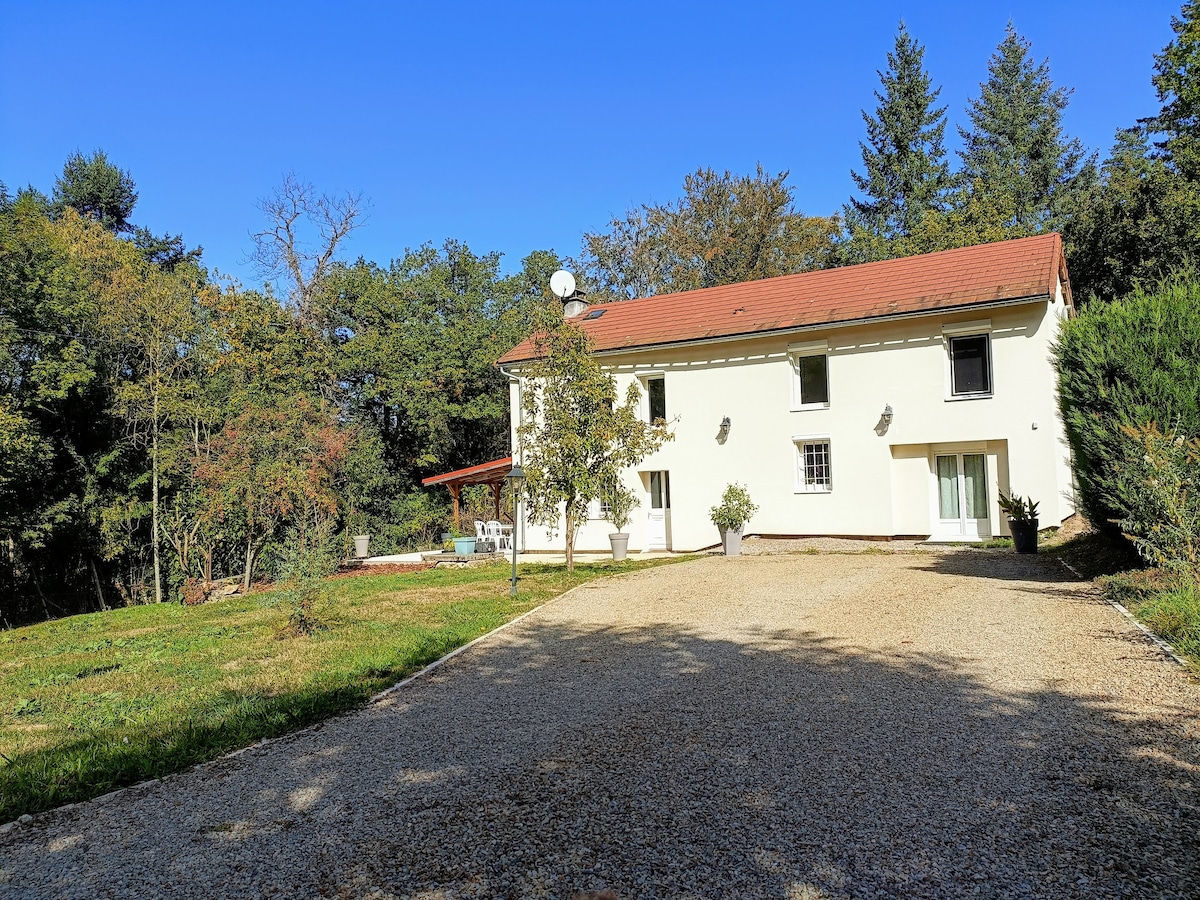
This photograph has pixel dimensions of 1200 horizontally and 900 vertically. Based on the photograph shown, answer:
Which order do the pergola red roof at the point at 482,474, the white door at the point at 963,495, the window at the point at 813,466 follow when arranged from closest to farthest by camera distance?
the white door at the point at 963,495, the window at the point at 813,466, the pergola red roof at the point at 482,474

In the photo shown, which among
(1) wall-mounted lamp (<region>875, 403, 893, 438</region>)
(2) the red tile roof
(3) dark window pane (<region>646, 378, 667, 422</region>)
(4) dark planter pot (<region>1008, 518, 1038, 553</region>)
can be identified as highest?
(2) the red tile roof

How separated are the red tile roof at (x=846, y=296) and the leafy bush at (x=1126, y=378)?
285 inches

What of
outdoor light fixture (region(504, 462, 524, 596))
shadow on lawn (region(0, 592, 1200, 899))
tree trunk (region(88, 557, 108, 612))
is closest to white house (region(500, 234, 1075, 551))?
outdoor light fixture (region(504, 462, 524, 596))

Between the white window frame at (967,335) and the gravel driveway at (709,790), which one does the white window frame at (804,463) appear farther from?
the gravel driveway at (709,790)

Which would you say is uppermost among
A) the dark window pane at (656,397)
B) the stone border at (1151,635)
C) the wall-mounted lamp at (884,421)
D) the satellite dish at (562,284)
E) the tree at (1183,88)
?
the tree at (1183,88)

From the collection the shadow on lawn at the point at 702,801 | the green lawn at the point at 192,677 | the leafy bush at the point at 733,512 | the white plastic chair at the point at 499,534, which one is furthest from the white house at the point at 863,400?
the shadow on lawn at the point at 702,801

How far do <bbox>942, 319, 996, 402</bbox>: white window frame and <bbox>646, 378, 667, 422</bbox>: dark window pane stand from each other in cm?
712

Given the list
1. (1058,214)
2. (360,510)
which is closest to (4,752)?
(360,510)

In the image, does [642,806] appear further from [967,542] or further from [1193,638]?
[967,542]

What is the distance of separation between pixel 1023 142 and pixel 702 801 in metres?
41.5

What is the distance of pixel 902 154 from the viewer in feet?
117

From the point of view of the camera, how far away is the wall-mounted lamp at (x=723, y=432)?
20562 millimetres

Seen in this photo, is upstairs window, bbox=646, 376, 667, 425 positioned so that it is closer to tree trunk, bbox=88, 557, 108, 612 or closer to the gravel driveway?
the gravel driveway

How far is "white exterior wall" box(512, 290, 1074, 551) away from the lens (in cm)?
1730
